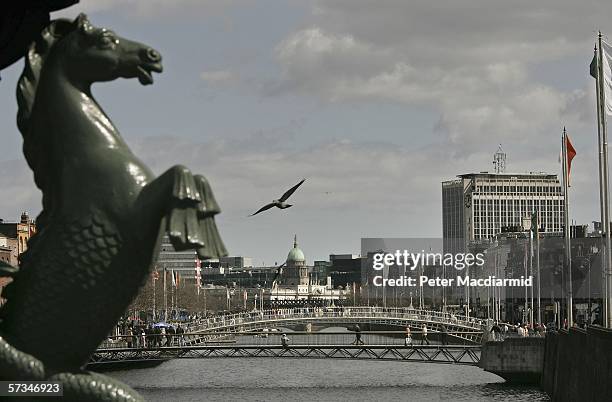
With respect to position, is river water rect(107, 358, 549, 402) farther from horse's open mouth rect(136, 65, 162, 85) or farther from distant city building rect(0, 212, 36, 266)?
horse's open mouth rect(136, 65, 162, 85)

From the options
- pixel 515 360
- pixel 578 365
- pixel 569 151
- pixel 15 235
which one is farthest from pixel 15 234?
pixel 578 365

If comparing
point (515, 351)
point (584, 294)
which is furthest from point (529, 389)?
point (584, 294)

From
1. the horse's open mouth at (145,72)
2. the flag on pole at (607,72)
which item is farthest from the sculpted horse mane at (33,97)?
the flag on pole at (607,72)

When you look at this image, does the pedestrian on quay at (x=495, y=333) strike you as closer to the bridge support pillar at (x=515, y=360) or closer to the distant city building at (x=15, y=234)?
the bridge support pillar at (x=515, y=360)

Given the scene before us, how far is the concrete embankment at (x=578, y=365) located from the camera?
39.2 meters

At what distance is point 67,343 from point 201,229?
4.42ft

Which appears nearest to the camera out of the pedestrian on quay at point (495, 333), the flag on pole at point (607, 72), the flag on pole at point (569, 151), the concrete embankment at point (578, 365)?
the concrete embankment at point (578, 365)

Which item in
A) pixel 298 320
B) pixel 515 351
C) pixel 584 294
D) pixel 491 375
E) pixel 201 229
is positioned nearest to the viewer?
pixel 201 229

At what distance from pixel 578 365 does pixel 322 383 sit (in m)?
27.4

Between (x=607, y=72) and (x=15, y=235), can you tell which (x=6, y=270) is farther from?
(x=15, y=235)

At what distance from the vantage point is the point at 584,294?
122000mm

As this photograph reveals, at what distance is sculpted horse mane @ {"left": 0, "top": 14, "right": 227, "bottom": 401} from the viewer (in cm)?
975

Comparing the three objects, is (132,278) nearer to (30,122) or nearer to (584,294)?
(30,122)

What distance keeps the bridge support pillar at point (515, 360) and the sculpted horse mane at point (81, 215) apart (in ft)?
204
